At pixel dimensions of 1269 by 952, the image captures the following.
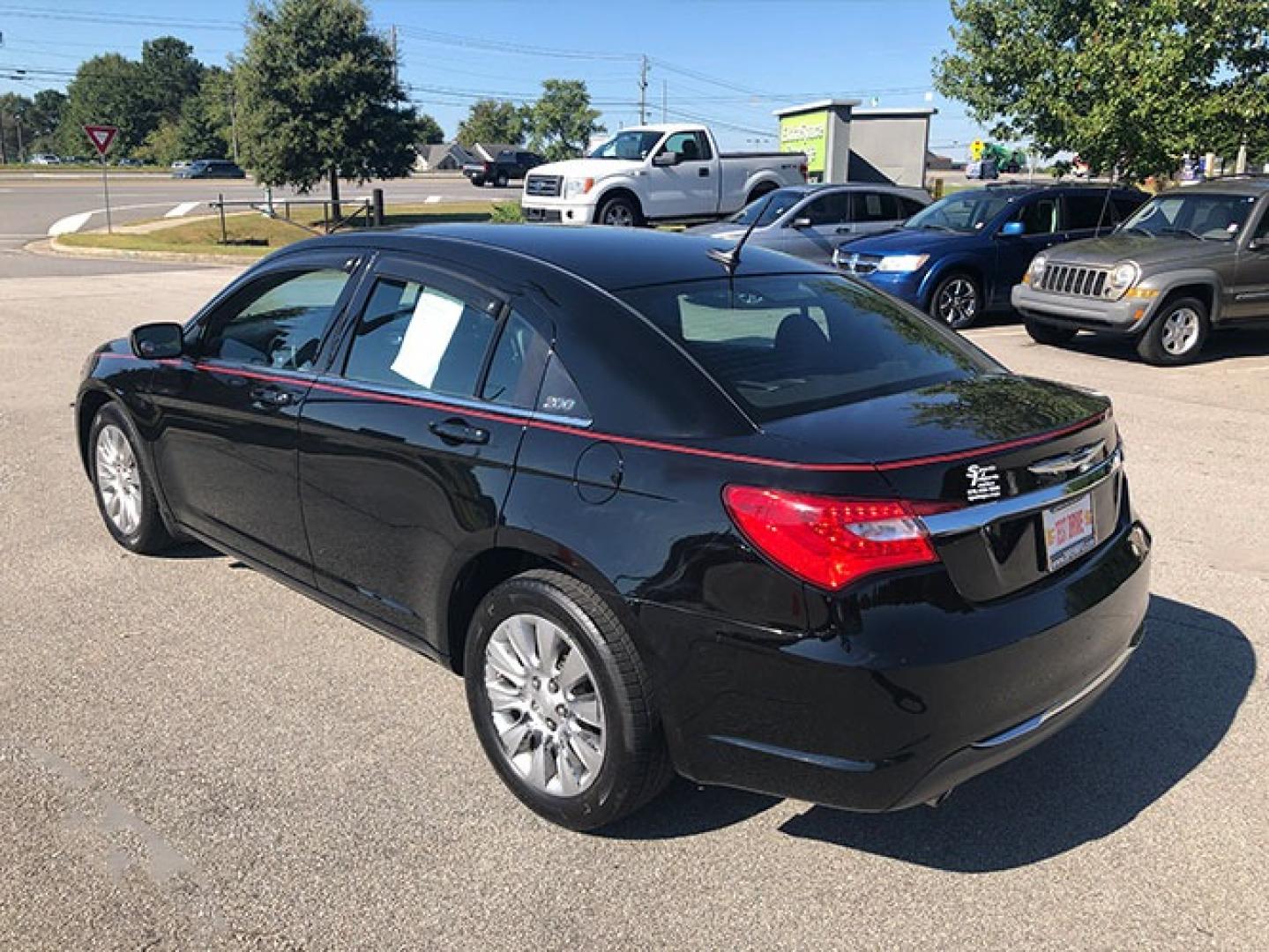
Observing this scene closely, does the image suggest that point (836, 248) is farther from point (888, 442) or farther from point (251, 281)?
point (888, 442)

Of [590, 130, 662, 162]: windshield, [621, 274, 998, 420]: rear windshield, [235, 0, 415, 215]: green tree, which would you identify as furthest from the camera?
[235, 0, 415, 215]: green tree

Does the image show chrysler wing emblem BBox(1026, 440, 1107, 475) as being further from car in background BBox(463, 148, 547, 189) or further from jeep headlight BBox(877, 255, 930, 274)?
car in background BBox(463, 148, 547, 189)

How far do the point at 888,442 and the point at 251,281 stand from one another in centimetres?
284

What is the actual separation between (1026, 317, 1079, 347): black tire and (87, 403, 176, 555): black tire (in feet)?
31.1

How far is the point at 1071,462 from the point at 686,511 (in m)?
1.07

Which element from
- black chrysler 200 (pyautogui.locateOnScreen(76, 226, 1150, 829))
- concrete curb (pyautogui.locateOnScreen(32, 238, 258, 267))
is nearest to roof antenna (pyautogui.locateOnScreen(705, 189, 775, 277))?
black chrysler 200 (pyautogui.locateOnScreen(76, 226, 1150, 829))

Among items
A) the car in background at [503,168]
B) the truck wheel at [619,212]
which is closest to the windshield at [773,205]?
the truck wheel at [619,212]

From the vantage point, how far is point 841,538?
248 centimetres

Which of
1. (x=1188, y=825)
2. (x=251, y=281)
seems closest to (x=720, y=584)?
(x=1188, y=825)

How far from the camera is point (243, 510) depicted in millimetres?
4176

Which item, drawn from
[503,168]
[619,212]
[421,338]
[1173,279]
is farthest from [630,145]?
[503,168]

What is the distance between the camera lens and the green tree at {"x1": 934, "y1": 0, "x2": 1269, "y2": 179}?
14.3 metres

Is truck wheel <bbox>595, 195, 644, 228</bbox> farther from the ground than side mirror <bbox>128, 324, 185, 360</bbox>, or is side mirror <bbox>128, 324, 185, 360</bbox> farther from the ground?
truck wheel <bbox>595, 195, 644, 228</bbox>

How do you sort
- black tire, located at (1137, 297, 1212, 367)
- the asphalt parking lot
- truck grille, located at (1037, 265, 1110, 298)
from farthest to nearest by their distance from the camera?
truck grille, located at (1037, 265, 1110, 298), black tire, located at (1137, 297, 1212, 367), the asphalt parking lot
